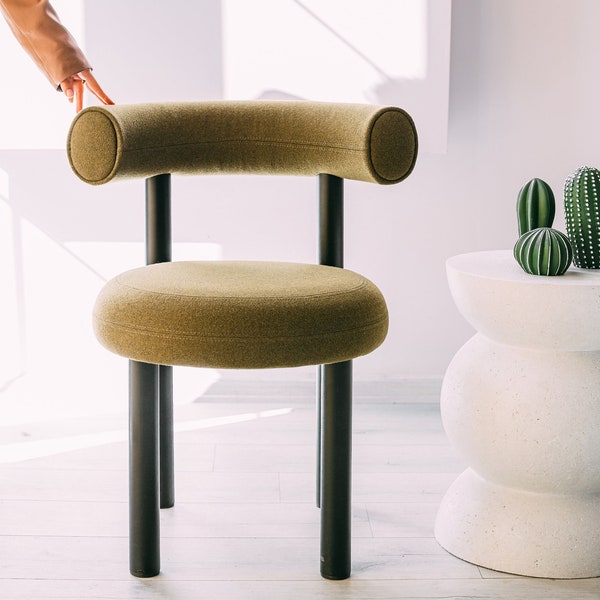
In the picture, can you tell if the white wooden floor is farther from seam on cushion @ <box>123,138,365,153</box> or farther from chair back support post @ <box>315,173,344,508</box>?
seam on cushion @ <box>123,138,365,153</box>

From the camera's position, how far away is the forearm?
2156 millimetres

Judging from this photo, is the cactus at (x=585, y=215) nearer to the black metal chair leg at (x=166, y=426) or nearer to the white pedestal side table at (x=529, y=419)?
the white pedestal side table at (x=529, y=419)

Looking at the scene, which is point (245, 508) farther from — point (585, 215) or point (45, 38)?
point (45, 38)

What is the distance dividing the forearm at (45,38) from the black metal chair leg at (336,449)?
3.30ft

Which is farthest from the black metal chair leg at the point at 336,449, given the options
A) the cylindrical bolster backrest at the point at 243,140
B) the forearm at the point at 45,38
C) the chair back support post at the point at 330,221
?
the forearm at the point at 45,38

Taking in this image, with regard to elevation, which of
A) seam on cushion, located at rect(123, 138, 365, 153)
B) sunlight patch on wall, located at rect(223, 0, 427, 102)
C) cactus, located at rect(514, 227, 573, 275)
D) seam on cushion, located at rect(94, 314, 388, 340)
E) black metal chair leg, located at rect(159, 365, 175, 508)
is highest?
sunlight patch on wall, located at rect(223, 0, 427, 102)

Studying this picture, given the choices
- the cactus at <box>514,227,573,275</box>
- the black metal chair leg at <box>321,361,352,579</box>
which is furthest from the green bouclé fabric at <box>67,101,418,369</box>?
the cactus at <box>514,227,573,275</box>

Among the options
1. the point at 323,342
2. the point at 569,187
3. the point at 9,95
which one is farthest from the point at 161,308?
the point at 9,95

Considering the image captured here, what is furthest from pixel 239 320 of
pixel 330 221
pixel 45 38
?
pixel 45 38

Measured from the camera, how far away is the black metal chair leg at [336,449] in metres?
1.60

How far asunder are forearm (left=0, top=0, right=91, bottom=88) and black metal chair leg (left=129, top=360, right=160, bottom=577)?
0.87m

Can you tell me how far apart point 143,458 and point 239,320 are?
1.20 feet

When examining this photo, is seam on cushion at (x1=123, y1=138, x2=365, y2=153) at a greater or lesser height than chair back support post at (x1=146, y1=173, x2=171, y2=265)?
greater

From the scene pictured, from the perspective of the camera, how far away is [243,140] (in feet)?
5.74
